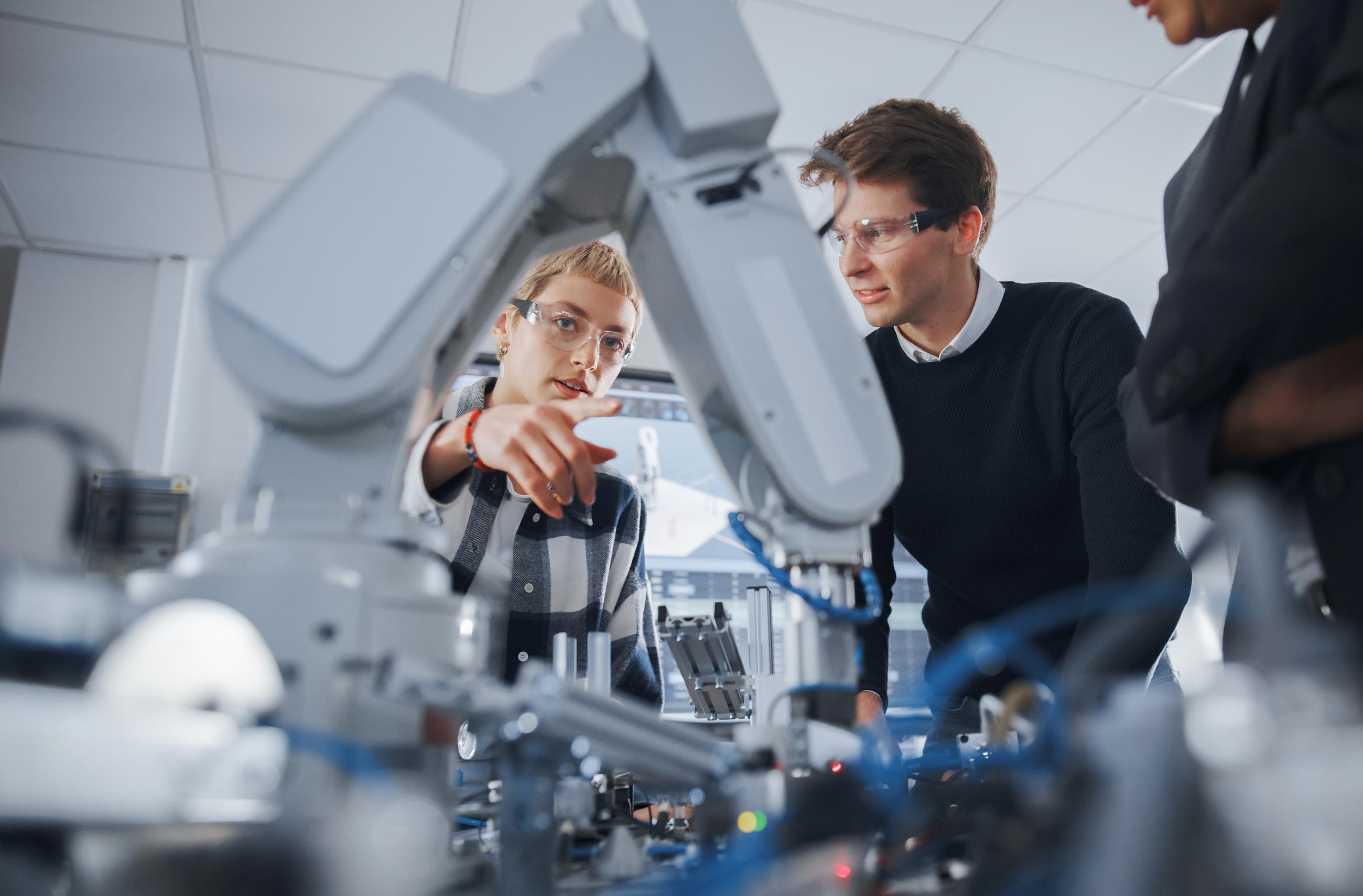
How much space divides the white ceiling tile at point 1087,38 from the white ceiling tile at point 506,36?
1180 millimetres

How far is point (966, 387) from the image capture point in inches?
56.1

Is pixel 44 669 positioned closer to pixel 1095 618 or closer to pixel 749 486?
pixel 749 486

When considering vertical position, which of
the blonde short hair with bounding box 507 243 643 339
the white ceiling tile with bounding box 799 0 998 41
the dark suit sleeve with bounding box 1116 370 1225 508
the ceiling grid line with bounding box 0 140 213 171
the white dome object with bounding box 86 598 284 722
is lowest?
the white dome object with bounding box 86 598 284 722

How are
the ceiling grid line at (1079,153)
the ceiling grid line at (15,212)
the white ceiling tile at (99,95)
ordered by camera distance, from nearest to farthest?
the white ceiling tile at (99,95) → the ceiling grid line at (1079,153) → the ceiling grid line at (15,212)

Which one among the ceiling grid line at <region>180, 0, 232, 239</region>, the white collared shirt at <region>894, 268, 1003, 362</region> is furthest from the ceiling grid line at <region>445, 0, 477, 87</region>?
the white collared shirt at <region>894, 268, 1003, 362</region>

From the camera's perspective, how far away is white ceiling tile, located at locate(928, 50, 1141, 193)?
242 centimetres

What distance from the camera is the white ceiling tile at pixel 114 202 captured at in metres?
2.80

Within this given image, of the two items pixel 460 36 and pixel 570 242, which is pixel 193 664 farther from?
pixel 460 36

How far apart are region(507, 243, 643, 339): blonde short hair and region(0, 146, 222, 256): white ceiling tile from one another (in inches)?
82.0

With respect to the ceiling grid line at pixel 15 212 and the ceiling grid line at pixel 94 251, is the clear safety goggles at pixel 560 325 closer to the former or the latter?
the ceiling grid line at pixel 15 212

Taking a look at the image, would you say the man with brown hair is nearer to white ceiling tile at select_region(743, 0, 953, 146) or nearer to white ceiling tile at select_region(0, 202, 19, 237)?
white ceiling tile at select_region(743, 0, 953, 146)

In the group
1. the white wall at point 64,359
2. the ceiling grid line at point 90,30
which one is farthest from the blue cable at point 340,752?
the white wall at point 64,359

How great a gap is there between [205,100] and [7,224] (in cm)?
131

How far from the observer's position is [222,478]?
10.9 feet
